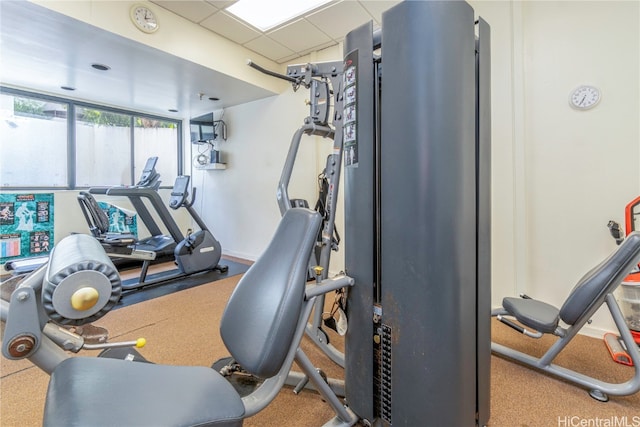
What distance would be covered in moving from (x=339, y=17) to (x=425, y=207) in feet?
8.90

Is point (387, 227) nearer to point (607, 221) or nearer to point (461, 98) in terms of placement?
point (461, 98)

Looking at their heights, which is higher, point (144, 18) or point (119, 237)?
point (144, 18)

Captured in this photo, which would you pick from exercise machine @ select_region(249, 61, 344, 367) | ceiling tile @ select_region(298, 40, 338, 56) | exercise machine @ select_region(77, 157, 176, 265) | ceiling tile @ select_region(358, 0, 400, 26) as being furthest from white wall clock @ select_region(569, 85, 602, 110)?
exercise machine @ select_region(77, 157, 176, 265)

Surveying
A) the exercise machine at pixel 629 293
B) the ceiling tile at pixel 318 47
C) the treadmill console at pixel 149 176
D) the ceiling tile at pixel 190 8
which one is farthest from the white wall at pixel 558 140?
the treadmill console at pixel 149 176

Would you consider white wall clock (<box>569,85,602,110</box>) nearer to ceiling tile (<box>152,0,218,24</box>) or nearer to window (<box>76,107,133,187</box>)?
ceiling tile (<box>152,0,218,24</box>)

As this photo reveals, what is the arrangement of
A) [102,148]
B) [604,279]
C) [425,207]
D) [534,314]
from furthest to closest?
[102,148] < [534,314] < [604,279] < [425,207]

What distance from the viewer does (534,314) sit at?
170 centimetres

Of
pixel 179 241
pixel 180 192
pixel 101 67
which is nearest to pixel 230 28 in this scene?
pixel 101 67

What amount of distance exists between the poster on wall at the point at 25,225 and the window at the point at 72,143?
281 mm

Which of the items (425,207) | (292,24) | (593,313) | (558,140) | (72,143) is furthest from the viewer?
(72,143)

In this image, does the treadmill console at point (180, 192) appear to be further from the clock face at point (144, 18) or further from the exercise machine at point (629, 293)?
the exercise machine at point (629, 293)

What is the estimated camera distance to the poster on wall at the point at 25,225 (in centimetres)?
382

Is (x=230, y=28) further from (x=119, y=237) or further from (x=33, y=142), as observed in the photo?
(x=33, y=142)

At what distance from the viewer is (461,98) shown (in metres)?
1.05
